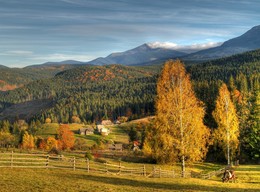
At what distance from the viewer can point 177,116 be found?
30.5 metres

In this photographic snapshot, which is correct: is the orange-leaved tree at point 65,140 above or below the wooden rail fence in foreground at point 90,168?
below

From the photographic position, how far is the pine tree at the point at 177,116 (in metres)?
30.2

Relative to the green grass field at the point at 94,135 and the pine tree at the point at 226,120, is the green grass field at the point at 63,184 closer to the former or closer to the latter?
the pine tree at the point at 226,120

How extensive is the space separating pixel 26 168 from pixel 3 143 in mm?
108031

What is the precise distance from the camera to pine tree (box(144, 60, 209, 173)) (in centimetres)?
3017

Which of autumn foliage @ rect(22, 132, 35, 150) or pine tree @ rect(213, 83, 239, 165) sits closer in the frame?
pine tree @ rect(213, 83, 239, 165)

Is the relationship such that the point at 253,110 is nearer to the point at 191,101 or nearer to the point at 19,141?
the point at 191,101

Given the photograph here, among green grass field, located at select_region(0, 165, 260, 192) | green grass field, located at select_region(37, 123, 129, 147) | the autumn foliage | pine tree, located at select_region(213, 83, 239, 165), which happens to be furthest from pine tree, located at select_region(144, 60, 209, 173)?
green grass field, located at select_region(37, 123, 129, 147)

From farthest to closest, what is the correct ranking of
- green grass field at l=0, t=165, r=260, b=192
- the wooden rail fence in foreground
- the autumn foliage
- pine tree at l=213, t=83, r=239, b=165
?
the autumn foliage < pine tree at l=213, t=83, r=239, b=165 < the wooden rail fence in foreground < green grass field at l=0, t=165, r=260, b=192

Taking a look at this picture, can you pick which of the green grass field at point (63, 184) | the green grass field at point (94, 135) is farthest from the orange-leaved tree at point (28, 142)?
the green grass field at point (63, 184)

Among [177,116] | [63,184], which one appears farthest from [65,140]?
[63,184]

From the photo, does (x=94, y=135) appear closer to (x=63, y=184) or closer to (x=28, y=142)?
(x=28, y=142)

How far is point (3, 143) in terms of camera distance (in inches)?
5157

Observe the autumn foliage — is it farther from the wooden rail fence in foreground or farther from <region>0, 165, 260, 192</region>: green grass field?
<region>0, 165, 260, 192</region>: green grass field
